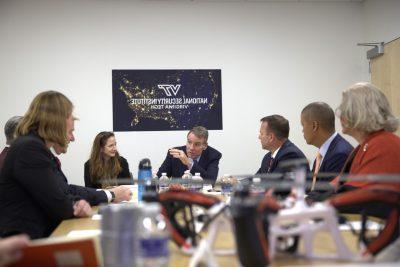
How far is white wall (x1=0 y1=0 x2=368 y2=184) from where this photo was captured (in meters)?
5.52

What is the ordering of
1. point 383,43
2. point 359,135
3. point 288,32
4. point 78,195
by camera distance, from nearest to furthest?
point 359,135
point 78,195
point 383,43
point 288,32

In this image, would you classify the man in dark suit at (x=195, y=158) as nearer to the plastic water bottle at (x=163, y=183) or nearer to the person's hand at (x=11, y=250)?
the plastic water bottle at (x=163, y=183)

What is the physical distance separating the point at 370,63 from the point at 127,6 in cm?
329

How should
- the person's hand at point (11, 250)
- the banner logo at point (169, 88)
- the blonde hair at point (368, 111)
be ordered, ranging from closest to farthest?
the person's hand at point (11, 250), the blonde hair at point (368, 111), the banner logo at point (169, 88)

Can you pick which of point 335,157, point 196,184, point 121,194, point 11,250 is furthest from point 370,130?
point 11,250

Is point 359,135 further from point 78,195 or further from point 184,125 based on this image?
point 184,125

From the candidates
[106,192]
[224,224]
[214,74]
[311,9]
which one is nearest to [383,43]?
[311,9]

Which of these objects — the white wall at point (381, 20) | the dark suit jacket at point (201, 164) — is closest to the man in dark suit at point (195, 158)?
the dark suit jacket at point (201, 164)

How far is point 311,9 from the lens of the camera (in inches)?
234

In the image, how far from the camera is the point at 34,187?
2117 millimetres

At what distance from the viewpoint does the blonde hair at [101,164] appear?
444cm

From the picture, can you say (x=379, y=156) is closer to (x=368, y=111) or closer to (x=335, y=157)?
(x=368, y=111)

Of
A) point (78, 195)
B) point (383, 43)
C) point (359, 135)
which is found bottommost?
point (78, 195)

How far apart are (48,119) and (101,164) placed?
7.47ft
